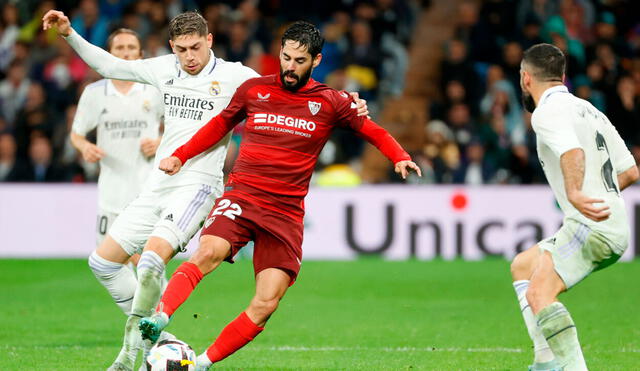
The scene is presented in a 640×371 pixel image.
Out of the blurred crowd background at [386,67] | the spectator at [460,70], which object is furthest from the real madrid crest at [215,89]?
the spectator at [460,70]

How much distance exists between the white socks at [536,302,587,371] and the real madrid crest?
107 inches

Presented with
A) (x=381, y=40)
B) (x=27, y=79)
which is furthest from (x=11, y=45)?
(x=381, y=40)

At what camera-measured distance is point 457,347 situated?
347 inches

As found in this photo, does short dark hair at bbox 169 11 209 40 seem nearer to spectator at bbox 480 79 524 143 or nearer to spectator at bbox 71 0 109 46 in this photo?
spectator at bbox 480 79 524 143

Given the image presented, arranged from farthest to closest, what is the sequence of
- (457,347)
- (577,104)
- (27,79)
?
(27,79), (457,347), (577,104)

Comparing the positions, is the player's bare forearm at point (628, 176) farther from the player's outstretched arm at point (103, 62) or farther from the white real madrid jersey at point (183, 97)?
the player's outstretched arm at point (103, 62)

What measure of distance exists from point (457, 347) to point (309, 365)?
58.1 inches

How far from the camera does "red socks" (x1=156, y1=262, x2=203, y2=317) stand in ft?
21.3

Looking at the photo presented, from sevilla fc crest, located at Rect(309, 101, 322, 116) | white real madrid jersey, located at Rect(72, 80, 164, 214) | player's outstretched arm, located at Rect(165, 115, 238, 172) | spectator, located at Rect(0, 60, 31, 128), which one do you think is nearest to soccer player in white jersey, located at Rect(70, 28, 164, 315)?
white real madrid jersey, located at Rect(72, 80, 164, 214)

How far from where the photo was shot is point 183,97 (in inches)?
299

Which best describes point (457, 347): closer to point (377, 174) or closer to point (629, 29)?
point (377, 174)

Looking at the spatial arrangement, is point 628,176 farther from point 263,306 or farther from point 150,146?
point 150,146

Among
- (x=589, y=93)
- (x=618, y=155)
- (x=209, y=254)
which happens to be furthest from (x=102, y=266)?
(x=589, y=93)

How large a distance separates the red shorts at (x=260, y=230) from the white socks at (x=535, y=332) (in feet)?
4.71
